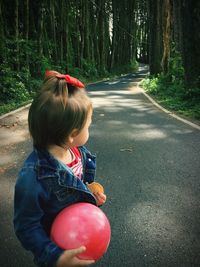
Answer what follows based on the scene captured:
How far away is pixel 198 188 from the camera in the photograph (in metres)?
4.75

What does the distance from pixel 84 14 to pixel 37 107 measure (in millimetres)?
31644

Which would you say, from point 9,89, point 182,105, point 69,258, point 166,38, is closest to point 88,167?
point 69,258

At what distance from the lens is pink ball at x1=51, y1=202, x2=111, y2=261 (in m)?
1.79

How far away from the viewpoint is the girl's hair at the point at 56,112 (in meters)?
1.79

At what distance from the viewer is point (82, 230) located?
1.81 meters

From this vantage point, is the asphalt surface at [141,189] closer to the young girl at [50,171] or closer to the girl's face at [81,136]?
the young girl at [50,171]

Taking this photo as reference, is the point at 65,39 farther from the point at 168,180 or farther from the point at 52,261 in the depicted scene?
the point at 52,261

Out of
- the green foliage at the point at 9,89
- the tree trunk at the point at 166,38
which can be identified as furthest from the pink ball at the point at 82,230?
the tree trunk at the point at 166,38

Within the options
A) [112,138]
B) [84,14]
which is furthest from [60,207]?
[84,14]

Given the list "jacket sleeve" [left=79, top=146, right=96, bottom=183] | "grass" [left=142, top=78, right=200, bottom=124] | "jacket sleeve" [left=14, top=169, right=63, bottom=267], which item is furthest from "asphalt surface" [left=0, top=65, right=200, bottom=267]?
"jacket sleeve" [left=14, top=169, right=63, bottom=267]

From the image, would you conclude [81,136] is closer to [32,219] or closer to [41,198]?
[41,198]

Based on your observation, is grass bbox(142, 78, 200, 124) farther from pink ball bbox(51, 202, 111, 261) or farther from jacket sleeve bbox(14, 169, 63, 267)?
jacket sleeve bbox(14, 169, 63, 267)

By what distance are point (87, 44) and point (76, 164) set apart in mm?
31822

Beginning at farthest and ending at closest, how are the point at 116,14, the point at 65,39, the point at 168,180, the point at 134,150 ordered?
1. the point at 116,14
2. the point at 65,39
3. the point at 134,150
4. the point at 168,180
